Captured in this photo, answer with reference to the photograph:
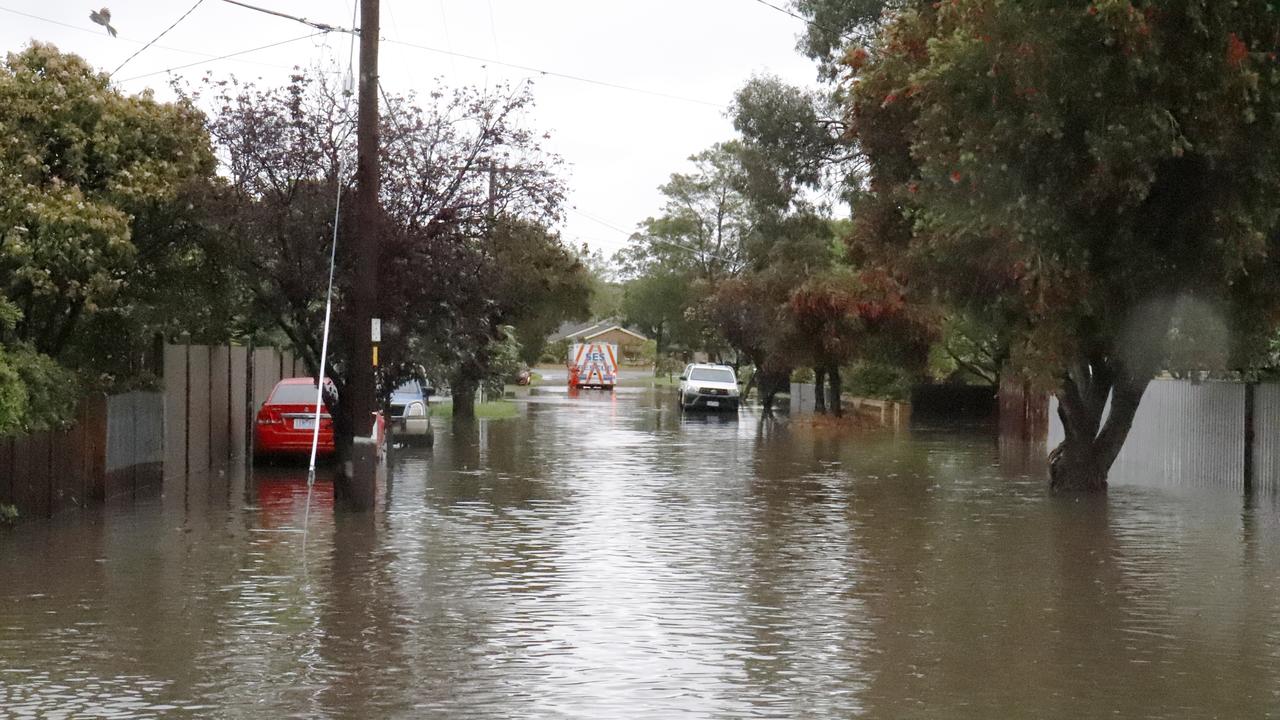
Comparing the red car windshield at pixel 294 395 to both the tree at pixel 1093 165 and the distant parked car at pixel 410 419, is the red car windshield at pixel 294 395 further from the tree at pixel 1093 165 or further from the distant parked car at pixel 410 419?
the tree at pixel 1093 165

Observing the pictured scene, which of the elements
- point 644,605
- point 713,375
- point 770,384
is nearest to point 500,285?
point 644,605

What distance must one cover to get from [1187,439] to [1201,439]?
25.3 inches

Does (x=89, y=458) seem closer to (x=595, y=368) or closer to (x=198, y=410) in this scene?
(x=198, y=410)

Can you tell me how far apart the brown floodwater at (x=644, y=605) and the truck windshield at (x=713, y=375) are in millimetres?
30317

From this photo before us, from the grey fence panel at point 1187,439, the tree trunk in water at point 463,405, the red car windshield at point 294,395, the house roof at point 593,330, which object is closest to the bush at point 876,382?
the tree trunk in water at point 463,405

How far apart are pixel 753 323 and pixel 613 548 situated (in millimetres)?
43557

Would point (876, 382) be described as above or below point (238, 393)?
above

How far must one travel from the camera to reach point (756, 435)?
1534 inches

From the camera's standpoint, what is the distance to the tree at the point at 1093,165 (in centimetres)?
1712

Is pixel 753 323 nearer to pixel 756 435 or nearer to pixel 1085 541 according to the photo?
pixel 756 435

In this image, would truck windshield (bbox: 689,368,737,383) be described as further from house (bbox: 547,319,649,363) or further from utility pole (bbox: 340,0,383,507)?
house (bbox: 547,319,649,363)

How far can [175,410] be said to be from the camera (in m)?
23.2

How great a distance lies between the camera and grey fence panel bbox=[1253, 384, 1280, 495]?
21453mm

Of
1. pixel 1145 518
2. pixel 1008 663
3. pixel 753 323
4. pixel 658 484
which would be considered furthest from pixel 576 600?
pixel 753 323
